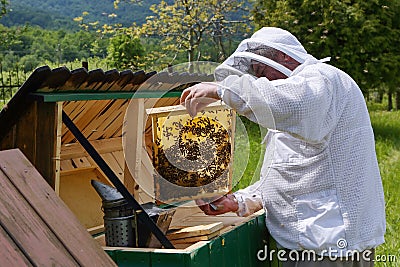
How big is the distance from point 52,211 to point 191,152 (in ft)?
2.91

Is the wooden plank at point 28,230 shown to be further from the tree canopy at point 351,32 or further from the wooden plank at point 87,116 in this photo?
the tree canopy at point 351,32

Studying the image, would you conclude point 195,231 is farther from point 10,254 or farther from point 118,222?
point 10,254

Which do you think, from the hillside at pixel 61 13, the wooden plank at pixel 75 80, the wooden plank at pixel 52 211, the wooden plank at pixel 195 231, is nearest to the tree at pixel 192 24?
the wooden plank at pixel 195 231

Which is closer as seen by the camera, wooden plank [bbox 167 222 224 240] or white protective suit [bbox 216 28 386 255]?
white protective suit [bbox 216 28 386 255]

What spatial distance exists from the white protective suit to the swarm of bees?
220 millimetres

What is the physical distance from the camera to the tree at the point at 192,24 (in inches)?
459

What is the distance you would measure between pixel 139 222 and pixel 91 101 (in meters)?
0.53

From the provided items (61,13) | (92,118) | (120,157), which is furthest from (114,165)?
(61,13)

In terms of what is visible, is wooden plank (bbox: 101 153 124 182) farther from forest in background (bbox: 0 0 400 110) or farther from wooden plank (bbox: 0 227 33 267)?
forest in background (bbox: 0 0 400 110)

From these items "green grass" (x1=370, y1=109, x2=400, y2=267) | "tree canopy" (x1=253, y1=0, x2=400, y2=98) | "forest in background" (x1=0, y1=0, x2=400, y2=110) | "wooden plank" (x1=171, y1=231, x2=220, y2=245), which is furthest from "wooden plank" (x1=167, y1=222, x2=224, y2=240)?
"tree canopy" (x1=253, y1=0, x2=400, y2=98)

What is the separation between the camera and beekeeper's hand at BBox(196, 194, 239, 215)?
2709 millimetres

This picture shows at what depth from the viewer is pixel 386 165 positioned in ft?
24.8

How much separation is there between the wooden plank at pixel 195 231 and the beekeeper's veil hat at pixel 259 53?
55 cm

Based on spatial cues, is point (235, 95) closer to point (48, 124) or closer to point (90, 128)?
point (48, 124)
